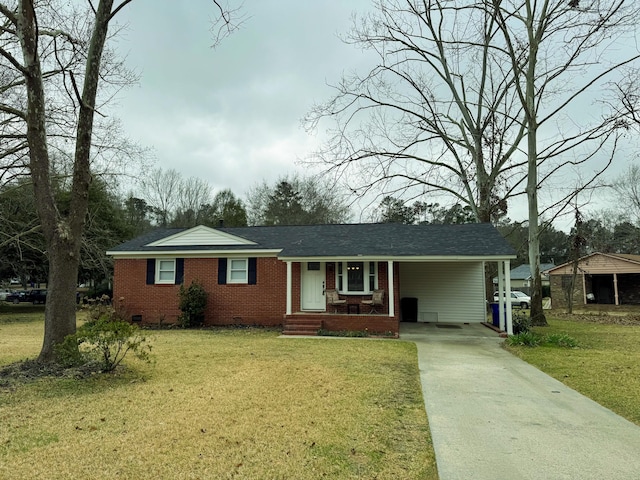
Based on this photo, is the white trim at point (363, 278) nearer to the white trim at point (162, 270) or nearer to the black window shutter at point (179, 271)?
the black window shutter at point (179, 271)

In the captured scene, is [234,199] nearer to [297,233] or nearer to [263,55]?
[297,233]

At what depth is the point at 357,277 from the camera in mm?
15055

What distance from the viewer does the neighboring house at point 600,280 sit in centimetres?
2686

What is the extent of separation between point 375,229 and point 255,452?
13400 mm

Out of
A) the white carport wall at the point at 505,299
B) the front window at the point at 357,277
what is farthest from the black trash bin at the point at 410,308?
the white carport wall at the point at 505,299

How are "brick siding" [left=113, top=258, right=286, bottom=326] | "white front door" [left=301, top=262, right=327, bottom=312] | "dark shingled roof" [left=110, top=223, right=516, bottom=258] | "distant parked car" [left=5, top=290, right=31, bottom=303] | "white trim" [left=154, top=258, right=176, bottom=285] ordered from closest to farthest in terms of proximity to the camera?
"dark shingled roof" [left=110, top=223, right=516, bottom=258] < "white front door" [left=301, top=262, right=327, bottom=312] < "brick siding" [left=113, top=258, right=286, bottom=326] < "white trim" [left=154, top=258, right=176, bottom=285] < "distant parked car" [left=5, top=290, right=31, bottom=303]

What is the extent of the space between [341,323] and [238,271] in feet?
15.7

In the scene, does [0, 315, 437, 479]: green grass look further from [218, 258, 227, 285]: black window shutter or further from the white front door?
[218, 258, 227, 285]: black window shutter

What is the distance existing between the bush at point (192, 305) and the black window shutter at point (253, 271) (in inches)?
71.1

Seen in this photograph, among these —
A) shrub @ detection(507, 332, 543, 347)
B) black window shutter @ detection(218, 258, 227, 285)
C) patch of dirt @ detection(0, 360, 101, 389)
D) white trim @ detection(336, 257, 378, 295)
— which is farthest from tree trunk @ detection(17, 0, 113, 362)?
shrub @ detection(507, 332, 543, 347)

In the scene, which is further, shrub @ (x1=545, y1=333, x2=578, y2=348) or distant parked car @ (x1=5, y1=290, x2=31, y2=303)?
distant parked car @ (x1=5, y1=290, x2=31, y2=303)

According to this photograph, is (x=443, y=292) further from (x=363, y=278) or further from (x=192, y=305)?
(x=192, y=305)

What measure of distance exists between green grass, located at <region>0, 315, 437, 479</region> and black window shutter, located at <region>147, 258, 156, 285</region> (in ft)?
24.9

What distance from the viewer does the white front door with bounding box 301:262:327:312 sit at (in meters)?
15.2
